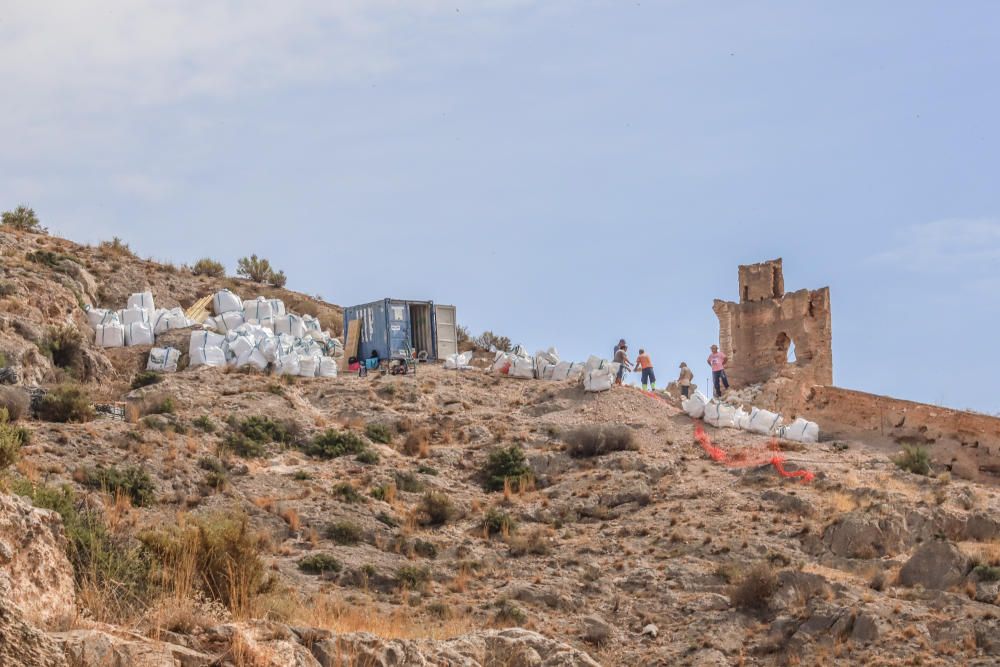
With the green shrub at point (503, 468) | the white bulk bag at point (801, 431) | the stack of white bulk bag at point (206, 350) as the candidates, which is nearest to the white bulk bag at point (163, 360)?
the stack of white bulk bag at point (206, 350)

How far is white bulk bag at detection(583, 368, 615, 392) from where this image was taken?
101 feet

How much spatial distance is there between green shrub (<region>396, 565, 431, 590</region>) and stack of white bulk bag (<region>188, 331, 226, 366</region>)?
11176mm

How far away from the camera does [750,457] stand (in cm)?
2742

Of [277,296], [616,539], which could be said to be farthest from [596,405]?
[277,296]

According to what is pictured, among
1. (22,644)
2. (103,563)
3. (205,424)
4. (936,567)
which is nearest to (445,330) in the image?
(205,424)

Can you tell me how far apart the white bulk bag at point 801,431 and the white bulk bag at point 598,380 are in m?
3.79

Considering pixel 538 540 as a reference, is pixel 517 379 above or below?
above

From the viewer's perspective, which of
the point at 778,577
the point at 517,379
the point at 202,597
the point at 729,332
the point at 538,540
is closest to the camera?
the point at 202,597

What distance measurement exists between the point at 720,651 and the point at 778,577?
6.24ft

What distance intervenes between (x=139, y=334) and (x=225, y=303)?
3.91 meters

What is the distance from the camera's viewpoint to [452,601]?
20406 millimetres

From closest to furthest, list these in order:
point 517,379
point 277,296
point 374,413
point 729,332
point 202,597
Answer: point 202,597
point 374,413
point 517,379
point 729,332
point 277,296

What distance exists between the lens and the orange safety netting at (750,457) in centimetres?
2590

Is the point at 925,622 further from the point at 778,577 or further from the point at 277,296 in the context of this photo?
the point at 277,296
